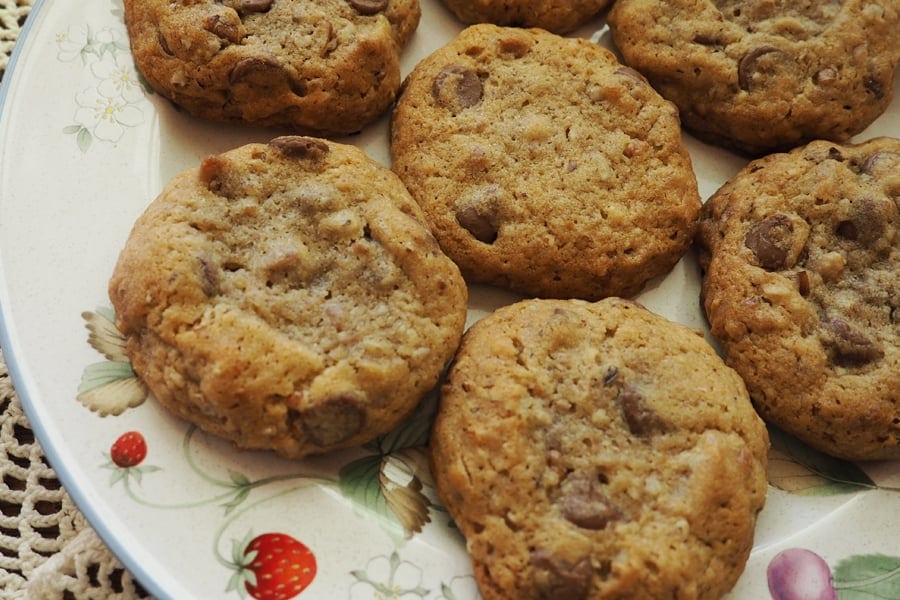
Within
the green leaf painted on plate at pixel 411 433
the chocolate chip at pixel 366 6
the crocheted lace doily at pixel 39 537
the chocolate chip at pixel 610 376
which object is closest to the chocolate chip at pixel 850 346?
the chocolate chip at pixel 610 376

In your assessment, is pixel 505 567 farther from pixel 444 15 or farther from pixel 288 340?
pixel 444 15

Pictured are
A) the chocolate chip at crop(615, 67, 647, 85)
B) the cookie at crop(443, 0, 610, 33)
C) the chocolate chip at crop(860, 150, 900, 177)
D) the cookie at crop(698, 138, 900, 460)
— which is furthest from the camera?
the cookie at crop(443, 0, 610, 33)

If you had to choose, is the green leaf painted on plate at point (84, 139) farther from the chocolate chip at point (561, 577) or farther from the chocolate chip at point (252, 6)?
the chocolate chip at point (561, 577)

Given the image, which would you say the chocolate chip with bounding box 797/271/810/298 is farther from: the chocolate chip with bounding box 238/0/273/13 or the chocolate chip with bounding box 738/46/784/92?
the chocolate chip with bounding box 238/0/273/13

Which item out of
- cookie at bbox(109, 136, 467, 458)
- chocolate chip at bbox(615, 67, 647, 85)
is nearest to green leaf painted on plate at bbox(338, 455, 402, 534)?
cookie at bbox(109, 136, 467, 458)

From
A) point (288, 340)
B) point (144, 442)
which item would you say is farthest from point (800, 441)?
point (144, 442)

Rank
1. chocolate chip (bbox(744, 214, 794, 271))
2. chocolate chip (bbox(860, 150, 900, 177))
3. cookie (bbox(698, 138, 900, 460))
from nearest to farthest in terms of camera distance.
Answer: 1. cookie (bbox(698, 138, 900, 460))
2. chocolate chip (bbox(744, 214, 794, 271))
3. chocolate chip (bbox(860, 150, 900, 177))
